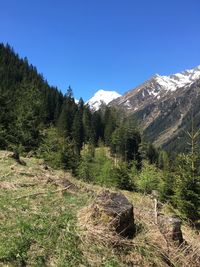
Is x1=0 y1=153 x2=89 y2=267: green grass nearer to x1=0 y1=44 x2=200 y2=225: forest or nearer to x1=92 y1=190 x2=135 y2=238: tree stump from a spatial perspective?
x1=92 y1=190 x2=135 y2=238: tree stump

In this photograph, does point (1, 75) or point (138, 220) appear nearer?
point (138, 220)

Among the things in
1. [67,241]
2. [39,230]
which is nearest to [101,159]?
[39,230]

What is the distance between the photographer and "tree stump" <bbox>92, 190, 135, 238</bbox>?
9930mm

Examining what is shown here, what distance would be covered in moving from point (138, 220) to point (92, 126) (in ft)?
438

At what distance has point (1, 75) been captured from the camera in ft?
569

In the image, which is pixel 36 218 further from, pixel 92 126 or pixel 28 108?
pixel 92 126

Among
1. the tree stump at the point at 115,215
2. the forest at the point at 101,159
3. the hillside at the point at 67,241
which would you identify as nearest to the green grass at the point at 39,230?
the hillside at the point at 67,241

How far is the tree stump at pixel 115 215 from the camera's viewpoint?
9.93m

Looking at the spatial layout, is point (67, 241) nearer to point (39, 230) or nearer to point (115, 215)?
point (39, 230)

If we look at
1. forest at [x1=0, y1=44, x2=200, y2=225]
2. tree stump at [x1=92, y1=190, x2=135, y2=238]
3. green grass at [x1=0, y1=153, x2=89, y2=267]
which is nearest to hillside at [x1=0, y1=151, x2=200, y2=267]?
green grass at [x1=0, y1=153, x2=89, y2=267]

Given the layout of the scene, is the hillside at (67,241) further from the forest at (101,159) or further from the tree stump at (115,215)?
the forest at (101,159)

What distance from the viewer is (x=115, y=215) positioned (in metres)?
10.0

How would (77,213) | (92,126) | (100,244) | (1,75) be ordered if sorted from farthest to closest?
1. (1,75)
2. (92,126)
3. (77,213)
4. (100,244)

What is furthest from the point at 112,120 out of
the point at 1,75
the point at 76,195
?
the point at 76,195
